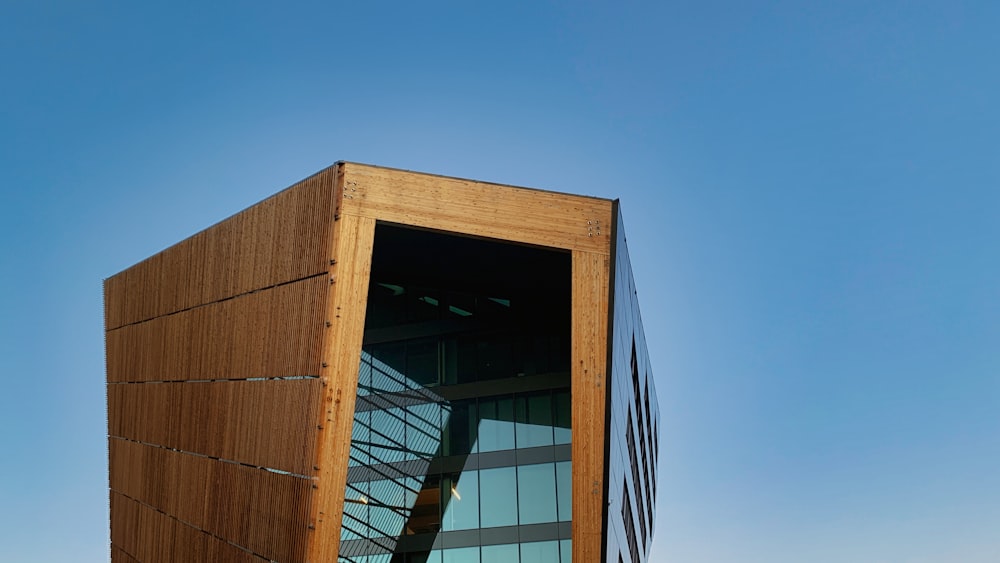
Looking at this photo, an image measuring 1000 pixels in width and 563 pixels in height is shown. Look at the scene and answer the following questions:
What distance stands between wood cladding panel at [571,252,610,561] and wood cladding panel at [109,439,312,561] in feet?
17.2

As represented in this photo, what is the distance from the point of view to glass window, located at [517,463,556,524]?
2131cm

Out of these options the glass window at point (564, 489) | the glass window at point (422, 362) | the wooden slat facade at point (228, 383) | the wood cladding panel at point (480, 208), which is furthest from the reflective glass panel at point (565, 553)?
the wood cladding panel at point (480, 208)

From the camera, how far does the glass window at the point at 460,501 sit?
21500 millimetres

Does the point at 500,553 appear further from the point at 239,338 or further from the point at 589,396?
the point at 239,338

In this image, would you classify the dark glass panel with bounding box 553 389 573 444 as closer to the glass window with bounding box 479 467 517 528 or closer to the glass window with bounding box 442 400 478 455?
the glass window with bounding box 479 467 517 528

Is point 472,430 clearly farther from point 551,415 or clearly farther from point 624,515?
point 624,515

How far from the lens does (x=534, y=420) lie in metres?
22.1

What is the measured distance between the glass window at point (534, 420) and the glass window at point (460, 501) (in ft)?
4.81

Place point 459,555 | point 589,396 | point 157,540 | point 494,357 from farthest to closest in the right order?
point 157,540, point 494,357, point 459,555, point 589,396

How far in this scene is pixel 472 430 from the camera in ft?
73.0

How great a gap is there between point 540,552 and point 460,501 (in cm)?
219

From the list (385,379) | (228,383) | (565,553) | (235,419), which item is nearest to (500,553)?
(565,553)

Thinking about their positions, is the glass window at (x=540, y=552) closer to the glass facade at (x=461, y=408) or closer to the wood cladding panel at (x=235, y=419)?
the glass facade at (x=461, y=408)

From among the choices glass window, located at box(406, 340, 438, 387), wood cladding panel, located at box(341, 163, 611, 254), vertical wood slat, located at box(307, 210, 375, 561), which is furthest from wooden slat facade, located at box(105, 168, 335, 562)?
glass window, located at box(406, 340, 438, 387)
